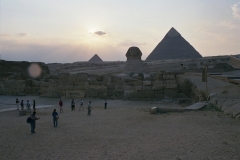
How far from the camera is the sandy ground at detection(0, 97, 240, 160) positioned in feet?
14.3

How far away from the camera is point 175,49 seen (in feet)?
206

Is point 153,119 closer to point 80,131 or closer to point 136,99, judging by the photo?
point 80,131

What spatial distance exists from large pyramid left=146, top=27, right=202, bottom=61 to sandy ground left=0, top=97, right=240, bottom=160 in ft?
187

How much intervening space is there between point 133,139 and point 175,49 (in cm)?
5992

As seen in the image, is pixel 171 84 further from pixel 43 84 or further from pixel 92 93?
pixel 43 84

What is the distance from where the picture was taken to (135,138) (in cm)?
539

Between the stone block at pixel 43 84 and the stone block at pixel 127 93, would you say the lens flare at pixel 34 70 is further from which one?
the stone block at pixel 127 93

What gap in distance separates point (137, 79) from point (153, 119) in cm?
712

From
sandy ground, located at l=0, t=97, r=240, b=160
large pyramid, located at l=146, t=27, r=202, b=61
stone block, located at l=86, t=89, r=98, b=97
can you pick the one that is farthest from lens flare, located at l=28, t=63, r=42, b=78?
large pyramid, located at l=146, t=27, r=202, b=61

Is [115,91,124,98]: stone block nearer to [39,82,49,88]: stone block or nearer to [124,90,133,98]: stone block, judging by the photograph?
[124,90,133,98]: stone block

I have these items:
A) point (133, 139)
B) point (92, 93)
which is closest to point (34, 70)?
point (92, 93)

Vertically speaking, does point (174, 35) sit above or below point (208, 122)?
above

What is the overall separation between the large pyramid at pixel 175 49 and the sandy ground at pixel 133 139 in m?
57.1

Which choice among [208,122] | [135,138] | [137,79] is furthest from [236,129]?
[137,79]
